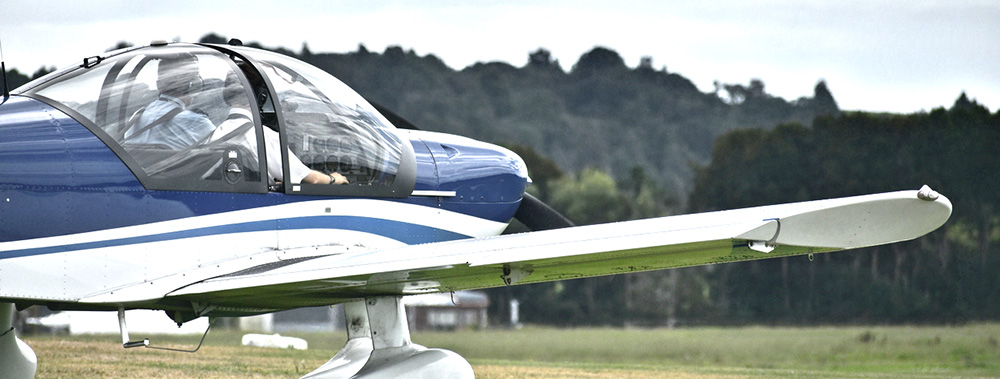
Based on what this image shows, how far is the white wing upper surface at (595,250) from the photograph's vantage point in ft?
13.0

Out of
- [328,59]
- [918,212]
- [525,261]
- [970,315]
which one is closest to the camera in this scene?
[918,212]

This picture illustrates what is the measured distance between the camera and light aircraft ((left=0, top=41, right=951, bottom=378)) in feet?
14.6

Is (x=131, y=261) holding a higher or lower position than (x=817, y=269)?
higher

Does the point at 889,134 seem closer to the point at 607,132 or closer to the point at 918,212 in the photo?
the point at 918,212

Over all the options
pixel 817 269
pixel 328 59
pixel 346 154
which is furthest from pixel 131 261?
pixel 328 59

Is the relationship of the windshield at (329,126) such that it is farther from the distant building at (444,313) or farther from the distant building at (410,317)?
the distant building at (410,317)

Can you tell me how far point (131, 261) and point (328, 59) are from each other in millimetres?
66521

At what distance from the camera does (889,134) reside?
2664cm

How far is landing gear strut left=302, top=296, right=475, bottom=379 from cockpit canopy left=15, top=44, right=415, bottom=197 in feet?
2.43

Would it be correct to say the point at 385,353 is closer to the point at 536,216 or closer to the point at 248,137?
the point at 248,137

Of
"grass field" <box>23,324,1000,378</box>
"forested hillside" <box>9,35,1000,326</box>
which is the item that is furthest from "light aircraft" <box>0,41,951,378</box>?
"forested hillside" <box>9,35,1000,326</box>

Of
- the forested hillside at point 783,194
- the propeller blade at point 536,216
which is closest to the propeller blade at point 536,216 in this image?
the propeller blade at point 536,216

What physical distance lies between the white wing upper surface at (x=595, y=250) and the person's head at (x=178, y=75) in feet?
3.43

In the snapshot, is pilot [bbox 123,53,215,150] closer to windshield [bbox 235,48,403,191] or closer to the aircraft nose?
windshield [bbox 235,48,403,191]
